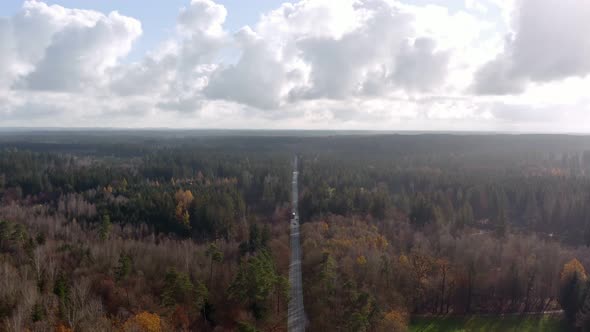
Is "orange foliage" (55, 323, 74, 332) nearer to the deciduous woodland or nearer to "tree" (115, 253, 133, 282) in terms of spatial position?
the deciduous woodland

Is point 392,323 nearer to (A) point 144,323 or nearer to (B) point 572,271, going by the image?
(A) point 144,323

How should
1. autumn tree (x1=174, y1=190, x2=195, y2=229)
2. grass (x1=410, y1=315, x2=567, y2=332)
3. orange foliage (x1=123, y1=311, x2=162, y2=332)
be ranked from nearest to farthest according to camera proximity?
orange foliage (x1=123, y1=311, x2=162, y2=332), grass (x1=410, y1=315, x2=567, y2=332), autumn tree (x1=174, y1=190, x2=195, y2=229)

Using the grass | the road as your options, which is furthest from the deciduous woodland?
the grass

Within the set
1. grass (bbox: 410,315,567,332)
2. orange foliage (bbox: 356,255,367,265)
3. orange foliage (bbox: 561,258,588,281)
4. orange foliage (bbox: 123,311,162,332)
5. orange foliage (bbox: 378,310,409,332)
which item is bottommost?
grass (bbox: 410,315,567,332)

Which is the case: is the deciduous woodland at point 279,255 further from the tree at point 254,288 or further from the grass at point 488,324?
the grass at point 488,324

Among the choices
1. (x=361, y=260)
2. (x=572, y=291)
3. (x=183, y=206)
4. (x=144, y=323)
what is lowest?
(x=572, y=291)

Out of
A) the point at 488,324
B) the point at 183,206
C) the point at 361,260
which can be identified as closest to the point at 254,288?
the point at 361,260

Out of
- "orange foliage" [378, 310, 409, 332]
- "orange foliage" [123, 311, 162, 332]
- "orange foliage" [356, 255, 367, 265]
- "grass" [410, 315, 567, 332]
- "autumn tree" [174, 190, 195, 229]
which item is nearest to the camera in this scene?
"orange foliage" [123, 311, 162, 332]
